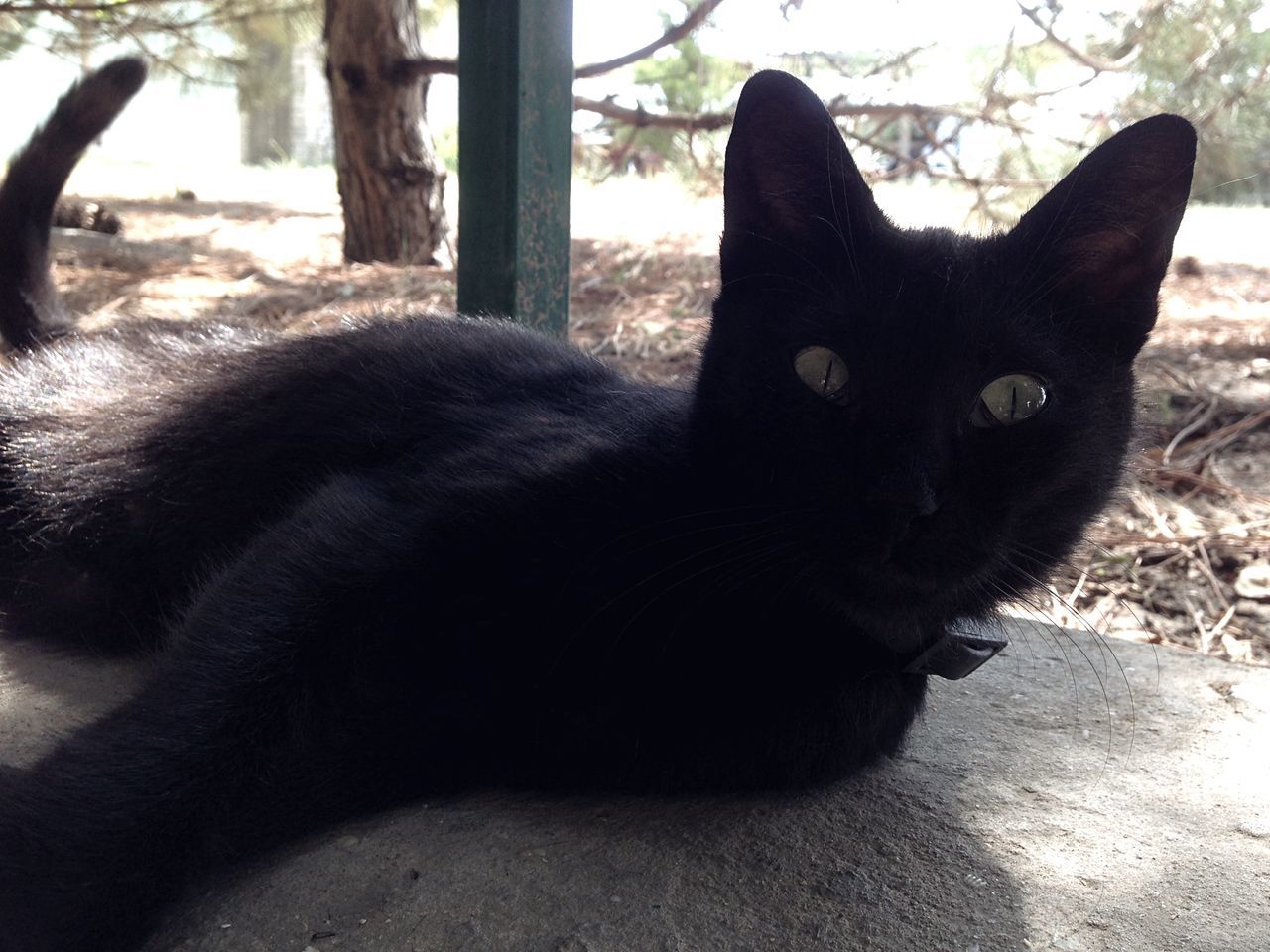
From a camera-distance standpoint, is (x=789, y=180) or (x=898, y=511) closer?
(x=898, y=511)

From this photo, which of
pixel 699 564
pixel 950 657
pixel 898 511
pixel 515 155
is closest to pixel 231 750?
pixel 699 564

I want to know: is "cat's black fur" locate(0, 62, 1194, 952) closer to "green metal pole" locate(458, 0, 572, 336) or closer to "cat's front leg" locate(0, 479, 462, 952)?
"cat's front leg" locate(0, 479, 462, 952)

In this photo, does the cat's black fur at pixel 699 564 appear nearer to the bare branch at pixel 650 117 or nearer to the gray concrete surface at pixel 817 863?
the gray concrete surface at pixel 817 863

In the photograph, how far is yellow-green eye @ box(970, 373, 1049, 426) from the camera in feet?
4.43

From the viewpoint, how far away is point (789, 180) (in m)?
1.51

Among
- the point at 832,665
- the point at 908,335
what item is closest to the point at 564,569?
the point at 832,665

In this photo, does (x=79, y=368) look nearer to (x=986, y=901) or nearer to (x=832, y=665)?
(x=832, y=665)

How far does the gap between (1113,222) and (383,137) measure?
151 inches

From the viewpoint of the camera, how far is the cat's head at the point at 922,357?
4.28 feet

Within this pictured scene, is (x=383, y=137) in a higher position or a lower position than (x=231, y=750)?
higher

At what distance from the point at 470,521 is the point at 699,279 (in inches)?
147

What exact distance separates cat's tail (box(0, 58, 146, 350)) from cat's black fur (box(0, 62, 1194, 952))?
1322 mm

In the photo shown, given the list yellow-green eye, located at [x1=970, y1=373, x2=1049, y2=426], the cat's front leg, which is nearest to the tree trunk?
the cat's front leg

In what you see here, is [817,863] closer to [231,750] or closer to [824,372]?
[824,372]
